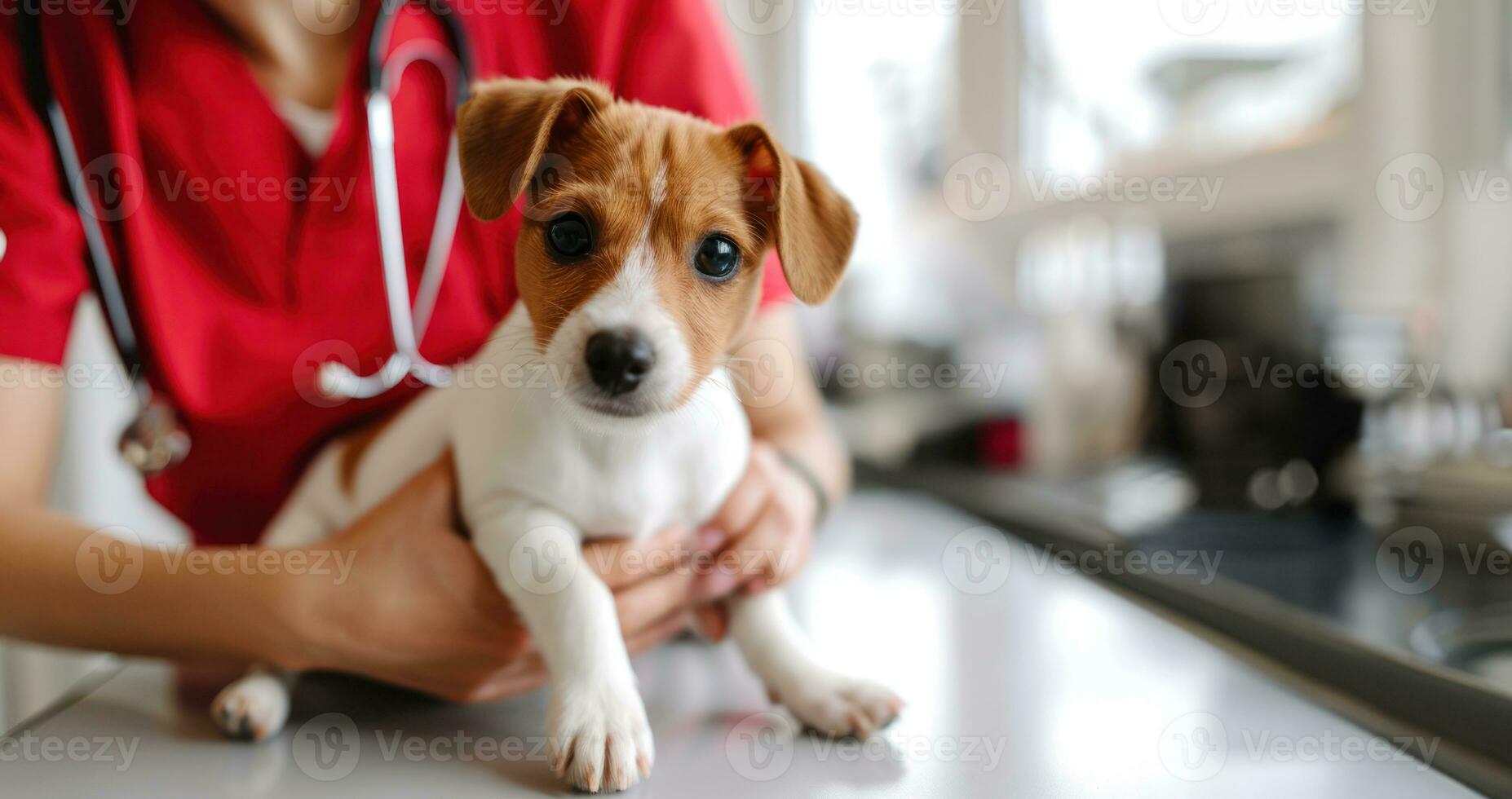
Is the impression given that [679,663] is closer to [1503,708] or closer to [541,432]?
[541,432]

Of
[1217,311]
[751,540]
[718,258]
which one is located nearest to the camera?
[718,258]

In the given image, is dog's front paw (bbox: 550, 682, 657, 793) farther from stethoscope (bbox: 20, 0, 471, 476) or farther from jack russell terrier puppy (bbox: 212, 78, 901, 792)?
stethoscope (bbox: 20, 0, 471, 476)

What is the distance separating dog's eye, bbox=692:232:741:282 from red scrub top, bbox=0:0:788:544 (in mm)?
375

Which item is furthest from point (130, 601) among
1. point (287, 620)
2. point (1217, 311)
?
point (1217, 311)

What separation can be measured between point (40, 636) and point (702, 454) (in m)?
0.70

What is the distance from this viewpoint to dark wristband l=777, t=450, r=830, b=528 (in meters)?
1.23

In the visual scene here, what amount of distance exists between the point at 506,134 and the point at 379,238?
0.42 metres

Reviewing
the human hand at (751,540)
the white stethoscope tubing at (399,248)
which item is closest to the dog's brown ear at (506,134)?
the white stethoscope tubing at (399,248)

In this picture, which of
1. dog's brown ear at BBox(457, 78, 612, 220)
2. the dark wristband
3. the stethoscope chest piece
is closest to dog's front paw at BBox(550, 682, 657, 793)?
dog's brown ear at BBox(457, 78, 612, 220)

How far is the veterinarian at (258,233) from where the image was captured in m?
1.02

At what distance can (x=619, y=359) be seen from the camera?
72 cm

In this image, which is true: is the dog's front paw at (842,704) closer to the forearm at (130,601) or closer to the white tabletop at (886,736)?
the white tabletop at (886,736)

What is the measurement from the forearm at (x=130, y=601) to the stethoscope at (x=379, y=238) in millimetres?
162

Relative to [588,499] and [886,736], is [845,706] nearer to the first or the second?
[886,736]
